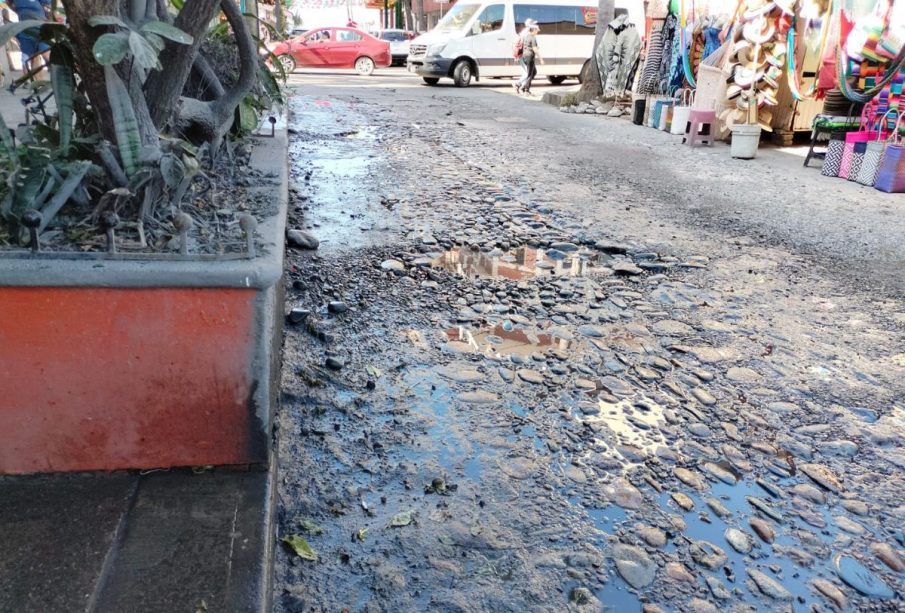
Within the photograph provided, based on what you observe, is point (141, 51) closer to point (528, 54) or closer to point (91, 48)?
point (91, 48)

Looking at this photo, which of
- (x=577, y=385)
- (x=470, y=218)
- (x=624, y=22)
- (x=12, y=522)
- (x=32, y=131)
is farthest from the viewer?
(x=624, y=22)

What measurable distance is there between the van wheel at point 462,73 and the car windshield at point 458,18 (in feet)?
3.31

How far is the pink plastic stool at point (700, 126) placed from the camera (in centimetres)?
1066

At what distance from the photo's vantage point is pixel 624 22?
14.7m

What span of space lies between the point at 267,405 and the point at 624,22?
568 inches

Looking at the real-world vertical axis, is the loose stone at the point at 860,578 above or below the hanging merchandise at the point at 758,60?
below

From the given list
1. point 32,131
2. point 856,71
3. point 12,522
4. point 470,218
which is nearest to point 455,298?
point 470,218

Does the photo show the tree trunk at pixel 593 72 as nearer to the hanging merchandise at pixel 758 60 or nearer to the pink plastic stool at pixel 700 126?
the pink plastic stool at pixel 700 126

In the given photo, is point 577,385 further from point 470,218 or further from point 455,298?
point 470,218

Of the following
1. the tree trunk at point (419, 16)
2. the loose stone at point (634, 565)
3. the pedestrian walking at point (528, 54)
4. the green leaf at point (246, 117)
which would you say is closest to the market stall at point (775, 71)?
the pedestrian walking at point (528, 54)

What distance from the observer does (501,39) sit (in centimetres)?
2003

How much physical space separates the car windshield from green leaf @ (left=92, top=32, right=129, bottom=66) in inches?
748

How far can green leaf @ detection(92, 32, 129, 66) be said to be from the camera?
230cm

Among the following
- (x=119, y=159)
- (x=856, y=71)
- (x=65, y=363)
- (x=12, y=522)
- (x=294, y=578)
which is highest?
(x=856, y=71)
